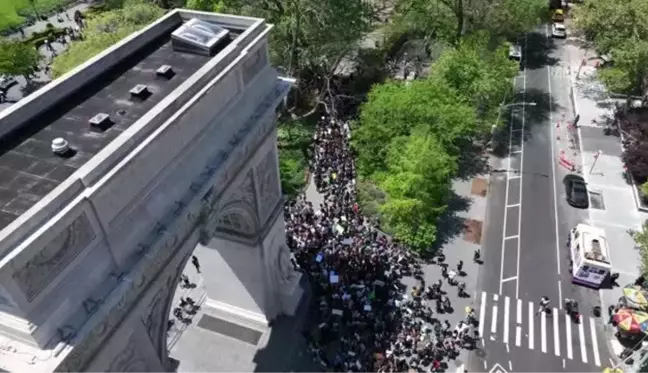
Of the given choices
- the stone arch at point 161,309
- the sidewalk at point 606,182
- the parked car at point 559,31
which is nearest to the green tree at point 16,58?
the stone arch at point 161,309

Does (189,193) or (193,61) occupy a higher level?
(193,61)

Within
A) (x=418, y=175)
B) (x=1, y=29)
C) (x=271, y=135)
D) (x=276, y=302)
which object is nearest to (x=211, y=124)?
(x=271, y=135)

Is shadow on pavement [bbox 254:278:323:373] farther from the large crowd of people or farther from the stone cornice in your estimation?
the stone cornice

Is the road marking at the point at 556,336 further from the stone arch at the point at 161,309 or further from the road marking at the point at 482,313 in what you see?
the stone arch at the point at 161,309

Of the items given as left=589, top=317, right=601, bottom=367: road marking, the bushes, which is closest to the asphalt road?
left=589, top=317, right=601, bottom=367: road marking

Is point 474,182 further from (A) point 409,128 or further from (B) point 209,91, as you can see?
(B) point 209,91

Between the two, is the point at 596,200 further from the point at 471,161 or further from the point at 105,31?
the point at 105,31

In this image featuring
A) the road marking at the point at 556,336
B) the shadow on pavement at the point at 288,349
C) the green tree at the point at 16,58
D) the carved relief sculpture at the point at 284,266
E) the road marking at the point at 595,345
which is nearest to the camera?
the shadow on pavement at the point at 288,349
